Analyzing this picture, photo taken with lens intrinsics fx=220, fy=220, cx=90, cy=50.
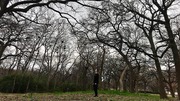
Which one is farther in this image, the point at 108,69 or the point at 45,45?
the point at 108,69

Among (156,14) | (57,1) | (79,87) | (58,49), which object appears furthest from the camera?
(58,49)

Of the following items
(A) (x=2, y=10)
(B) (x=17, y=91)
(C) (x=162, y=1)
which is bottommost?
(B) (x=17, y=91)

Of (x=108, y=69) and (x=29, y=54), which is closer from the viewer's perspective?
(x=29, y=54)

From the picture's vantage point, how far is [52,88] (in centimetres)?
2809

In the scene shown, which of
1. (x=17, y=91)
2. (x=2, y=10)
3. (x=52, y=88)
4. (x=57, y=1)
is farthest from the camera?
(x=52, y=88)

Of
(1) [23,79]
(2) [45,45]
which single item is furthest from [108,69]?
(1) [23,79]

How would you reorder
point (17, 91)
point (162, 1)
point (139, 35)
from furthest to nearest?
point (139, 35) → point (17, 91) → point (162, 1)

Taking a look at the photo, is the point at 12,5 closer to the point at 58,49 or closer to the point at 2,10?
the point at 2,10

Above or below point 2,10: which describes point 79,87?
below

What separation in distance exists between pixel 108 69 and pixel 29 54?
2389 cm

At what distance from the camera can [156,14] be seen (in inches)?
848

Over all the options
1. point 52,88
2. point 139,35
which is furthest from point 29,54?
point 139,35

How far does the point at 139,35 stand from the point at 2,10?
26.8 m

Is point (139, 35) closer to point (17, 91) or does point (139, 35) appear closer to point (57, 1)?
point (17, 91)
